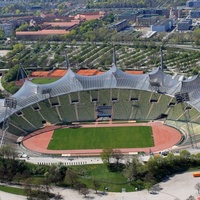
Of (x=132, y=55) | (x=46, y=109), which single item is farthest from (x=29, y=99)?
(x=132, y=55)

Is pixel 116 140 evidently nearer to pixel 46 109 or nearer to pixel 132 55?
pixel 46 109

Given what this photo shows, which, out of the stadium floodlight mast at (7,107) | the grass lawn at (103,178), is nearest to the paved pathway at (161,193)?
the grass lawn at (103,178)

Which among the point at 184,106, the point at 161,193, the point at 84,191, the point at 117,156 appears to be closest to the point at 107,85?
the point at 184,106

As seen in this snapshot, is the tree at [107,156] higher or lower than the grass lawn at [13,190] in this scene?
higher

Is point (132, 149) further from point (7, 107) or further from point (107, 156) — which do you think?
point (7, 107)

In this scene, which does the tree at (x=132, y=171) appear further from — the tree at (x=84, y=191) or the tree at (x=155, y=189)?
the tree at (x=84, y=191)
